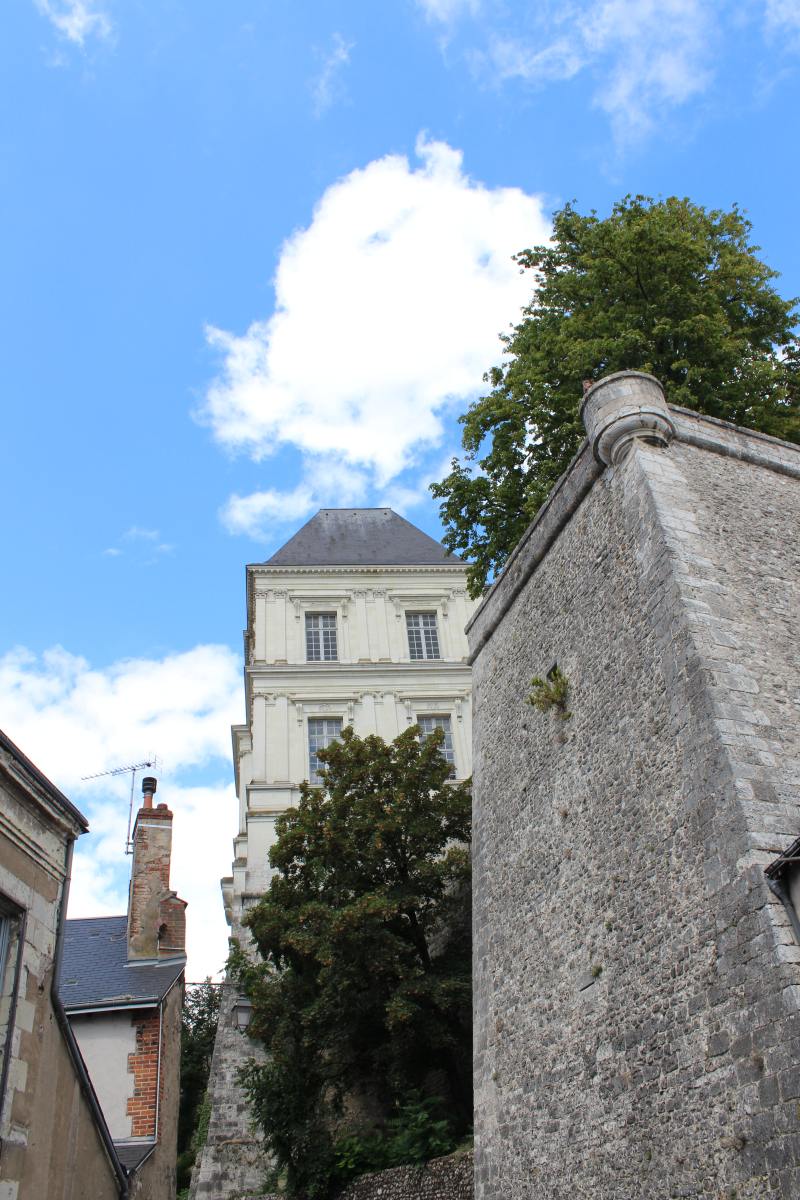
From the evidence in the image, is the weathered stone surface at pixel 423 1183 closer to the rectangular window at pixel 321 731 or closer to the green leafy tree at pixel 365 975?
the green leafy tree at pixel 365 975

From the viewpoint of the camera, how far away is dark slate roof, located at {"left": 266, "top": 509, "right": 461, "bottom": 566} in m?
25.6

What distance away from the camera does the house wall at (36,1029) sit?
581cm

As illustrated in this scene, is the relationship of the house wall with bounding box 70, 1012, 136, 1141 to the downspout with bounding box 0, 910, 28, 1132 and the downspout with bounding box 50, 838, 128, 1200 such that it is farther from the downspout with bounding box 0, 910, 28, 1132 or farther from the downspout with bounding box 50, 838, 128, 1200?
the downspout with bounding box 0, 910, 28, 1132

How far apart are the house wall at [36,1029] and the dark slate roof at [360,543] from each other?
18.5 meters

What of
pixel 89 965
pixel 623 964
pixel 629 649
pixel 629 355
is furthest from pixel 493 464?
pixel 89 965

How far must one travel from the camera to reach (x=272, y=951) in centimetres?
1489

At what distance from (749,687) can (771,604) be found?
57.5 inches

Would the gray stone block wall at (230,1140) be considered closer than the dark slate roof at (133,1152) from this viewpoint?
No

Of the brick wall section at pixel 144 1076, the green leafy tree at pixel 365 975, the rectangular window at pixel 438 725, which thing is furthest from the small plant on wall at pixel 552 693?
the rectangular window at pixel 438 725

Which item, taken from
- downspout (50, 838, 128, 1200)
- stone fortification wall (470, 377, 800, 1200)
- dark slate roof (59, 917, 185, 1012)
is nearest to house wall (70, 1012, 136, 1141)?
dark slate roof (59, 917, 185, 1012)

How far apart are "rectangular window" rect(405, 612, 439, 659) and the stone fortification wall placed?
11690 millimetres

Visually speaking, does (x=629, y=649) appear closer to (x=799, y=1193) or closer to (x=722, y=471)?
(x=722, y=471)

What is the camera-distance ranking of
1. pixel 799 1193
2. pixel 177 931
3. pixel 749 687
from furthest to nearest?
pixel 177 931, pixel 749 687, pixel 799 1193

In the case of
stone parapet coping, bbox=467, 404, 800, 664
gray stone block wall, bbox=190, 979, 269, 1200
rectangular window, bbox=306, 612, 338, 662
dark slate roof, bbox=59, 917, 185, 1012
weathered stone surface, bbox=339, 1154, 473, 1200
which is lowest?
weathered stone surface, bbox=339, 1154, 473, 1200
